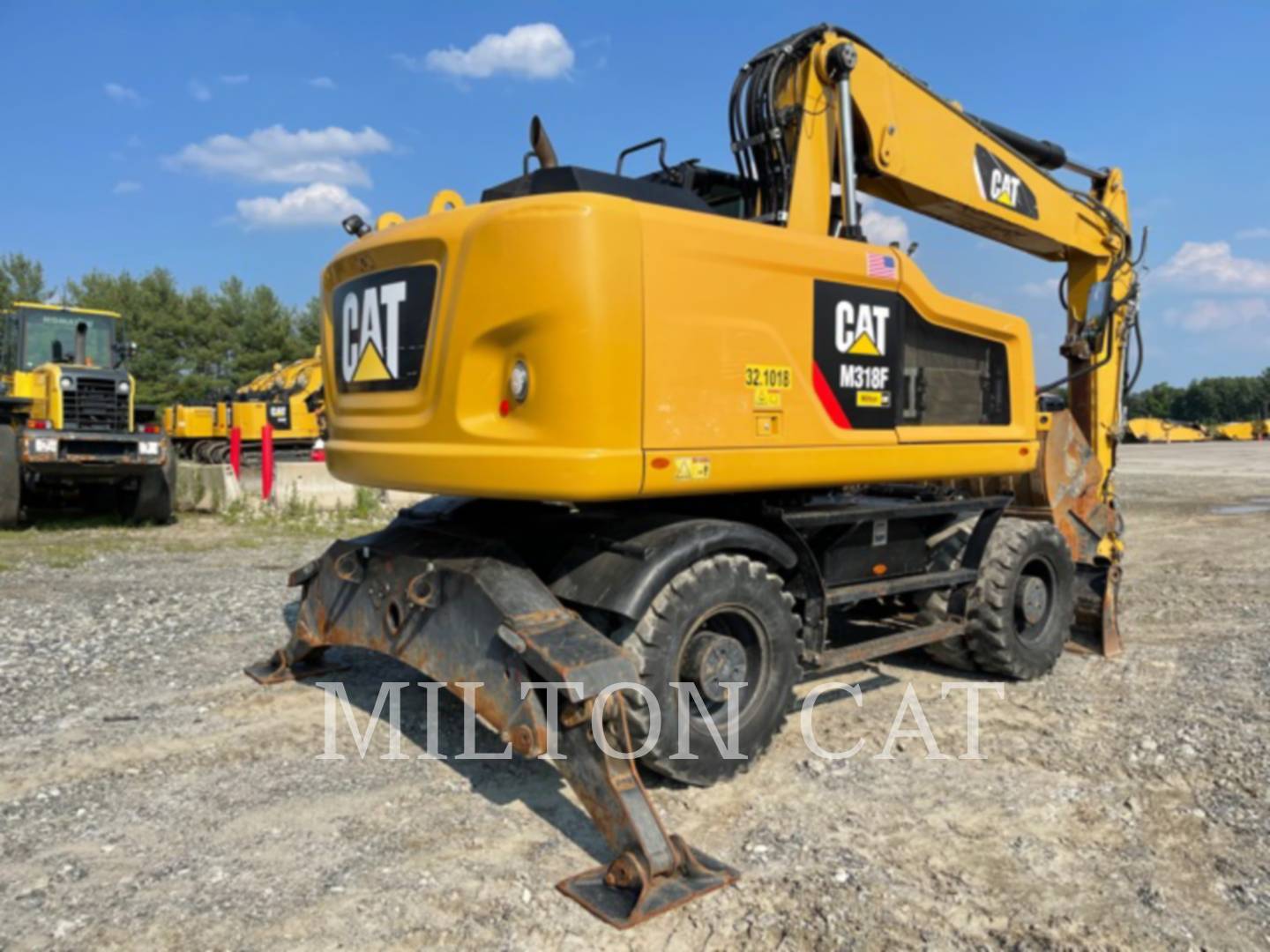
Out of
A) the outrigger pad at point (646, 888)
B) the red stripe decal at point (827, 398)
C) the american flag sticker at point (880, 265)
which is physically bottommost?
the outrigger pad at point (646, 888)

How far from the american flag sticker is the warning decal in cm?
8

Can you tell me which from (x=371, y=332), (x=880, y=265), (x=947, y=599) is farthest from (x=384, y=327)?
(x=947, y=599)

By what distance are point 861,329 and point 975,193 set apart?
1.97 m

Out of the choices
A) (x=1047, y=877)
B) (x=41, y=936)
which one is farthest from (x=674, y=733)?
(x=41, y=936)

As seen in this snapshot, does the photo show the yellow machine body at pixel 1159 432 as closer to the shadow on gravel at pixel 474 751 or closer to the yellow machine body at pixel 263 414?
the yellow machine body at pixel 263 414

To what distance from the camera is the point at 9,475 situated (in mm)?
11930

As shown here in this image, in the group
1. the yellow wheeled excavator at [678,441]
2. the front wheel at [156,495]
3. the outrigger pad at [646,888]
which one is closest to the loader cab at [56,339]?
the front wheel at [156,495]

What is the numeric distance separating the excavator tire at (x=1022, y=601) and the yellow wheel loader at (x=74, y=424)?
10.9 meters

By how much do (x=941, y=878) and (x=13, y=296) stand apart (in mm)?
52985

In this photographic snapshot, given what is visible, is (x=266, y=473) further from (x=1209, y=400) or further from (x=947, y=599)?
(x=1209, y=400)

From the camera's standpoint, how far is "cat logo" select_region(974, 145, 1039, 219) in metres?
5.99

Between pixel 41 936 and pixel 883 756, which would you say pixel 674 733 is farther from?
pixel 41 936

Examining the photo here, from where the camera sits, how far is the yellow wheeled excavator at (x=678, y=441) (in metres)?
3.62

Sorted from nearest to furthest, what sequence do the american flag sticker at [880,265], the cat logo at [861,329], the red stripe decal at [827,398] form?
1. the red stripe decal at [827,398]
2. the cat logo at [861,329]
3. the american flag sticker at [880,265]
